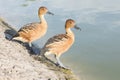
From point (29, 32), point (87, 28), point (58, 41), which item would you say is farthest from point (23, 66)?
point (87, 28)

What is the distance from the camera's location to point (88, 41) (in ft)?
60.5

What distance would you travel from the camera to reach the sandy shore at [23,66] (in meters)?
11.4

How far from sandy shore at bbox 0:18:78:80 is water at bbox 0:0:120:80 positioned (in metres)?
1.76

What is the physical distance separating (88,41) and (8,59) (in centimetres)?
643

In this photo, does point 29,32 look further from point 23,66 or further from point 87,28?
point 87,28

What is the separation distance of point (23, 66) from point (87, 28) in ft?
27.9

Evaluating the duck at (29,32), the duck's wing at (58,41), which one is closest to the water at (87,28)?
the duck at (29,32)

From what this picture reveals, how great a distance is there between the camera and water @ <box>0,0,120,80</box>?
15.6 meters

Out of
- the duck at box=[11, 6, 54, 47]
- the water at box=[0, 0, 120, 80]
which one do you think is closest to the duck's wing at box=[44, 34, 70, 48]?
the duck at box=[11, 6, 54, 47]

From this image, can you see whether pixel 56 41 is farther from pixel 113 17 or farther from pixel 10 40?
pixel 113 17

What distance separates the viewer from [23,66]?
12.3 metres

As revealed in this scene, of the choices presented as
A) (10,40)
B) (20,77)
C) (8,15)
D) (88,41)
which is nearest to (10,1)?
(8,15)

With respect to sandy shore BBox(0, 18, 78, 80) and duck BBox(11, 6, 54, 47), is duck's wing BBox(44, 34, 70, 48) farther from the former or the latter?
duck BBox(11, 6, 54, 47)

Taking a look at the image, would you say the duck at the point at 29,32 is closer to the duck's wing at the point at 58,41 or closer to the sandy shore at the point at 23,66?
the sandy shore at the point at 23,66
